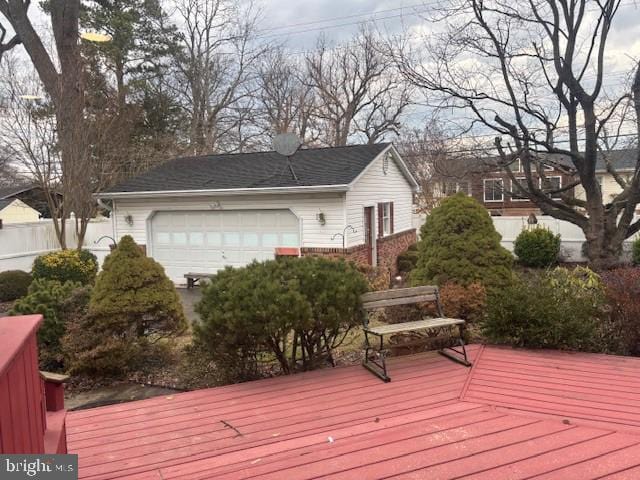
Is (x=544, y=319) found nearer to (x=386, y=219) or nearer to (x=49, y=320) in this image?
(x=49, y=320)

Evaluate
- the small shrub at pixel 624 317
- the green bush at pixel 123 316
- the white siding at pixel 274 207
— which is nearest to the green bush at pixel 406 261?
the white siding at pixel 274 207

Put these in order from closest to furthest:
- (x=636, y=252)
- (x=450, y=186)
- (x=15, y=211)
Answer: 1. (x=636, y=252)
2. (x=450, y=186)
3. (x=15, y=211)

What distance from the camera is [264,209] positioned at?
13125 millimetres

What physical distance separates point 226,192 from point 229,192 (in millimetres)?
91

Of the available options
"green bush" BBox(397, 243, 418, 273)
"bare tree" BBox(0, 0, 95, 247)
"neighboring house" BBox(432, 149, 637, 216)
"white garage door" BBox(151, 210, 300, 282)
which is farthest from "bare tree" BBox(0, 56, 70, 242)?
"neighboring house" BBox(432, 149, 637, 216)

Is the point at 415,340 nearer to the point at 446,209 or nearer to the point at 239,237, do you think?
the point at 446,209

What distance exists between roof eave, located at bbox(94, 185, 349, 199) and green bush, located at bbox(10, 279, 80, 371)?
675 centimetres

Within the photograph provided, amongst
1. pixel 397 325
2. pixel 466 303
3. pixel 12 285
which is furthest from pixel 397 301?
pixel 12 285

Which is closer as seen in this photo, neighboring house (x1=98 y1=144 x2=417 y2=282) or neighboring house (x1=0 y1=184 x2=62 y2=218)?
neighboring house (x1=98 y1=144 x2=417 y2=282)

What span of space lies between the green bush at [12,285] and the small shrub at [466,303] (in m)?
10.8

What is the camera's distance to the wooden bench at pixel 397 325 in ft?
16.6

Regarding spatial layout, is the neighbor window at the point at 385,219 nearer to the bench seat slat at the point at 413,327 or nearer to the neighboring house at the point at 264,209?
the neighboring house at the point at 264,209

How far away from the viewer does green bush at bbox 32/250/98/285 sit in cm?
1262

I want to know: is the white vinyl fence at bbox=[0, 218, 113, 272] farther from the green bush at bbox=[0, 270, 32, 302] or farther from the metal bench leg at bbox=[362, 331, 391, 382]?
the metal bench leg at bbox=[362, 331, 391, 382]
